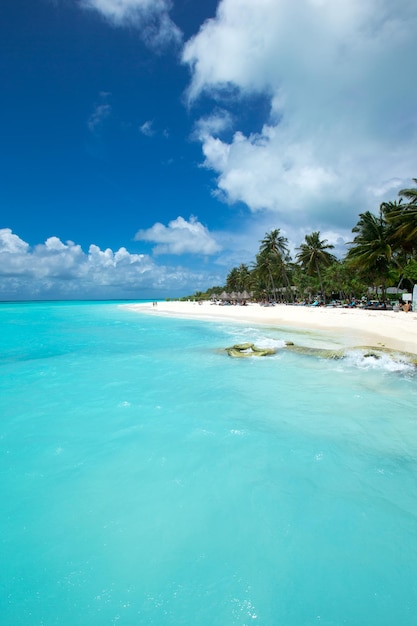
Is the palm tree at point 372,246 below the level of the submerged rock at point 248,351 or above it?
above

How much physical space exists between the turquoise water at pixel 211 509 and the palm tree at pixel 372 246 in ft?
95.8

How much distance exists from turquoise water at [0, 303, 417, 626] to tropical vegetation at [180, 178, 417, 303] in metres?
27.3

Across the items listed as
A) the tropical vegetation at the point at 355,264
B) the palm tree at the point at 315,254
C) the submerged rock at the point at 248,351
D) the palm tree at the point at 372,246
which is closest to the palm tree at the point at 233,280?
the tropical vegetation at the point at 355,264

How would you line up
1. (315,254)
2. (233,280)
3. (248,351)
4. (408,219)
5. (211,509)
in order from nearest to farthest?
(211,509) → (248,351) → (408,219) → (315,254) → (233,280)

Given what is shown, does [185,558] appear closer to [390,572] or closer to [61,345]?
[390,572]

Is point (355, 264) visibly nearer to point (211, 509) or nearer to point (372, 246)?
point (372, 246)

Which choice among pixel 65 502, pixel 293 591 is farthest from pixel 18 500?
pixel 293 591

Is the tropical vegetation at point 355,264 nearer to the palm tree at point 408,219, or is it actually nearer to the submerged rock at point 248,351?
the palm tree at point 408,219

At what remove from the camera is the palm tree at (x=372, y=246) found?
33.0 m

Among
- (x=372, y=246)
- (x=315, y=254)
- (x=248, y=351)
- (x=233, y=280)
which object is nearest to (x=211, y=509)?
(x=248, y=351)

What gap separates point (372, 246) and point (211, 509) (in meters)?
36.2

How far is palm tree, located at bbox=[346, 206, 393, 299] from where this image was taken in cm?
3303

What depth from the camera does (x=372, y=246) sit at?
1313 inches

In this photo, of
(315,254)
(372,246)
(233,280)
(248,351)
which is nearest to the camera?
(248,351)
